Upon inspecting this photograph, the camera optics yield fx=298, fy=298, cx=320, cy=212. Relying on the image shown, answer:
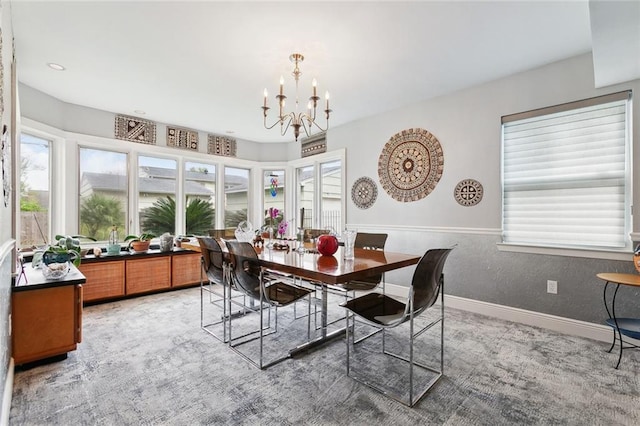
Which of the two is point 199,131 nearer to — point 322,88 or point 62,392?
point 322,88

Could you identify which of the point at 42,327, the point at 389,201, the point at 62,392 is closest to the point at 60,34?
the point at 42,327

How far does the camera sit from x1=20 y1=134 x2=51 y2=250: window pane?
Result: 11.2 ft

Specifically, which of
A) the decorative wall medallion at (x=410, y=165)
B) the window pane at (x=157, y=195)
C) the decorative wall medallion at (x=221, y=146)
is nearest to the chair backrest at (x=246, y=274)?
the decorative wall medallion at (x=410, y=165)

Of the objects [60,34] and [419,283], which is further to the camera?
[60,34]

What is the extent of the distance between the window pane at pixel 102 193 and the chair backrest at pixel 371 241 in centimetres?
353

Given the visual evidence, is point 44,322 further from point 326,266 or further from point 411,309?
point 411,309

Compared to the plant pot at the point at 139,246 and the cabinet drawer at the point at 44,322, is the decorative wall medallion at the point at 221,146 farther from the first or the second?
the cabinet drawer at the point at 44,322

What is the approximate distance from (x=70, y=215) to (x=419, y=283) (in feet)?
Answer: 14.4

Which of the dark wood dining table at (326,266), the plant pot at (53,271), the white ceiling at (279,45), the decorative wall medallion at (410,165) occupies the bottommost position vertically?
the plant pot at (53,271)

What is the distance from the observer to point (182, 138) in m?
4.93

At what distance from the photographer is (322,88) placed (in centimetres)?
343

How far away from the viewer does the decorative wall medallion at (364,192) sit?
434 centimetres

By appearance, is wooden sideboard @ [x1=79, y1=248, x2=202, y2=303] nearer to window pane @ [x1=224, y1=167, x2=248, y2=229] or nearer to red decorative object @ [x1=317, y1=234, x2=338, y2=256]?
window pane @ [x1=224, y1=167, x2=248, y2=229]

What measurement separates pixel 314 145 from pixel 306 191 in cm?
89
